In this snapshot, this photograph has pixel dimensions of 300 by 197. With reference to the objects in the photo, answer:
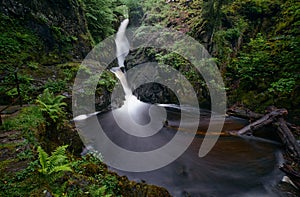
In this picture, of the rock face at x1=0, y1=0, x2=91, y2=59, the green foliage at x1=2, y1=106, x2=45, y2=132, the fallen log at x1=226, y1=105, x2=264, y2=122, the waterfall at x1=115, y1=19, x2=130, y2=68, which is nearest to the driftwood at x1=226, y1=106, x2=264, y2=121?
the fallen log at x1=226, y1=105, x2=264, y2=122

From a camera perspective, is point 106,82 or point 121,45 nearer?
point 106,82

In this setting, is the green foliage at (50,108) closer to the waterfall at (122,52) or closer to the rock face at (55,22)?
the rock face at (55,22)

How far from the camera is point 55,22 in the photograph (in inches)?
468

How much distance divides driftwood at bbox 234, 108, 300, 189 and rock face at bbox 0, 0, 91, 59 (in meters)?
11.1

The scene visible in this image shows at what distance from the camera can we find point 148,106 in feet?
42.0

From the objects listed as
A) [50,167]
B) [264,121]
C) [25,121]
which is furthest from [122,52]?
[50,167]

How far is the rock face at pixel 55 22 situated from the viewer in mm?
10133

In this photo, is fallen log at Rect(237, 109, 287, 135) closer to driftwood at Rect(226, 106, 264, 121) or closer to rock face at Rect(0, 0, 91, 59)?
driftwood at Rect(226, 106, 264, 121)

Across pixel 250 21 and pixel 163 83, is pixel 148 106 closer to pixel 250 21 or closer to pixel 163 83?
pixel 163 83

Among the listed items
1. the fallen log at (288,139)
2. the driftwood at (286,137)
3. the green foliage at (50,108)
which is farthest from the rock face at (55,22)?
the fallen log at (288,139)

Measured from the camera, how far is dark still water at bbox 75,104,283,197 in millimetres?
4844

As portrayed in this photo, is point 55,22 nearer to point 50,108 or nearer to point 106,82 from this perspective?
point 106,82

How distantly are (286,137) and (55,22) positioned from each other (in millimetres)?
13210

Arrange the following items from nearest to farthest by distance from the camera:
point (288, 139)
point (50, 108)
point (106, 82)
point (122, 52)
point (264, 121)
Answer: point (50, 108)
point (288, 139)
point (264, 121)
point (106, 82)
point (122, 52)
